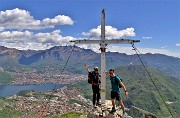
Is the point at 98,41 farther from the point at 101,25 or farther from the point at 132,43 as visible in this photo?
the point at 132,43

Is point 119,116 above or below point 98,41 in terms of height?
below

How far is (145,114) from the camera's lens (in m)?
16.7

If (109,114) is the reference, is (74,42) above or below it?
above

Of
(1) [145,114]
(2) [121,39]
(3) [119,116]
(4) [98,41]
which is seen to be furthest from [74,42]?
(1) [145,114]

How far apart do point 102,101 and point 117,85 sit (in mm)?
3277

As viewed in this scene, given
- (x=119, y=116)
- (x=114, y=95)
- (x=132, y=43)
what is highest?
(x=132, y=43)

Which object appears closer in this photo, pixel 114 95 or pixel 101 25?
pixel 114 95

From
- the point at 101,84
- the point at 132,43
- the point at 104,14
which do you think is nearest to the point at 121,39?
the point at 132,43

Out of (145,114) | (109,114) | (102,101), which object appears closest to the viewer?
(145,114)

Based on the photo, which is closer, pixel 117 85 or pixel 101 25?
pixel 117 85

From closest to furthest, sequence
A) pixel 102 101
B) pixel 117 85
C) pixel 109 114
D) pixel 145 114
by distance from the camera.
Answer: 1. pixel 145 114
2. pixel 117 85
3. pixel 109 114
4. pixel 102 101

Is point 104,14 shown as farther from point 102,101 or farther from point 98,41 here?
point 102,101

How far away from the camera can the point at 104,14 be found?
20.7 m

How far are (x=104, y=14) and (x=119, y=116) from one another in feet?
24.3
